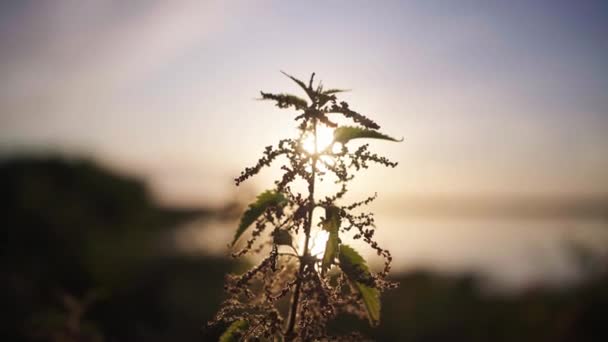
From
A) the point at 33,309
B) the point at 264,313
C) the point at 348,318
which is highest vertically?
the point at 33,309

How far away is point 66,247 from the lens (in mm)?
13125

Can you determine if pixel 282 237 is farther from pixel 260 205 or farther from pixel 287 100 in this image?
pixel 287 100

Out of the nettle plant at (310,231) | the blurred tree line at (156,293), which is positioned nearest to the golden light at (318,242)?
the nettle plant at (310,231)

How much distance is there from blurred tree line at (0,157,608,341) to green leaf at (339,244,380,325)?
4.82m

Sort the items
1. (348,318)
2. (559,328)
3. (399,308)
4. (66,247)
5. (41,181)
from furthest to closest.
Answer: (41,181) < (66,247) < (399,308) < (559,328) < (348,318)

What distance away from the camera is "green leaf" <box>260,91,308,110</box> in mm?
2471

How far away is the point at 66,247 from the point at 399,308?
Result: 7.76 m

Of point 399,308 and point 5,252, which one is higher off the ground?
Result: point 5,252

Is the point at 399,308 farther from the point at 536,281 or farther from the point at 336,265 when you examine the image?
the point at 336,265

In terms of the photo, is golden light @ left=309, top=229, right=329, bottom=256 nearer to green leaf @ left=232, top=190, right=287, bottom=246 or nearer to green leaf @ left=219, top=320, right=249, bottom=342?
green leaf @ left=232, top=190, right=287, bottom=246

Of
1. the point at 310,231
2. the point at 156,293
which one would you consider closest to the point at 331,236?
the point at 310,231

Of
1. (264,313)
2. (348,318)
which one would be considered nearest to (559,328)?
(348,318)

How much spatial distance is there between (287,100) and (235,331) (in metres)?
1.17

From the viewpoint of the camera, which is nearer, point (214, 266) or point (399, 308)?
point (399, 308)
